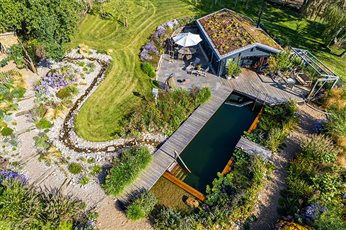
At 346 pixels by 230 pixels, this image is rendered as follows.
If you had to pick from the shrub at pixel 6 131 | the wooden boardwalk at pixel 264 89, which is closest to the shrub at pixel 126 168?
the shrub at pixel 6 131

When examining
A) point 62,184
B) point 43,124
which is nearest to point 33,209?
point 62,184

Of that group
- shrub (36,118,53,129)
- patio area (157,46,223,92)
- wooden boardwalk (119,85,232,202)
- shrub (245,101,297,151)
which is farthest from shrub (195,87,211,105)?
shrub (36,118,53,129)

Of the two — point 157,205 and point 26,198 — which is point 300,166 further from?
point 26,198

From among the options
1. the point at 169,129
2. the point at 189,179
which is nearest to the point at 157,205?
the point at 189,179

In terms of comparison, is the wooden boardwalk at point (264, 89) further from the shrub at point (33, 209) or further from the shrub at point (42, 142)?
the shrub at point (33, 209)

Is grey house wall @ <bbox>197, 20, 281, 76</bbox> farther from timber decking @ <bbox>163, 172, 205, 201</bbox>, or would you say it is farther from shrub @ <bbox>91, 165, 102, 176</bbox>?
shrub @ <bbox>91, 165, 102, 176</bbox>
